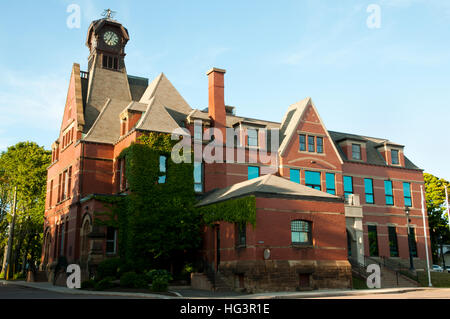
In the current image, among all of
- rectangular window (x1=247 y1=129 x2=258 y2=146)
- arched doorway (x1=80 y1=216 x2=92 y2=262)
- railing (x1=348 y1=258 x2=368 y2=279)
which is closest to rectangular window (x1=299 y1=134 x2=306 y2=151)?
rectangular window (x1=247 y1=129 x2=258 y2=146)

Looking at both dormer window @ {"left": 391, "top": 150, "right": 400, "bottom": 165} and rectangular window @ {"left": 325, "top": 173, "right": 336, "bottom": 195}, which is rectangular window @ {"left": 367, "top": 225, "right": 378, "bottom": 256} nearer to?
rectangular window @ {"left": 325, "top": 173, "right": 336, "bottom": 195}

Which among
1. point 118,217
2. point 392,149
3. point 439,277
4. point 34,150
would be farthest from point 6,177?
point 439,277

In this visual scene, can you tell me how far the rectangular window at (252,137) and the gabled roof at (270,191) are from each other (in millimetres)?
6584

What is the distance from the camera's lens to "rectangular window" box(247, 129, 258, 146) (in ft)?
123

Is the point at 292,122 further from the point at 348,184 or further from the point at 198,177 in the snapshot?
the point at 198,177

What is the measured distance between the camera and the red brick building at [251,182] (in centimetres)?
2745

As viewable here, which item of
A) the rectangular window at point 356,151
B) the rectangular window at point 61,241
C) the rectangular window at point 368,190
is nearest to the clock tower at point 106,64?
the rectangular window at point 61,241

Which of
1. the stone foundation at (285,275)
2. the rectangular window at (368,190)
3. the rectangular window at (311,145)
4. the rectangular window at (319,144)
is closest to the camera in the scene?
the stone foundation at (285,275)

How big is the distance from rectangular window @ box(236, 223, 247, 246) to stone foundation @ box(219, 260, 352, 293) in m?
1.21

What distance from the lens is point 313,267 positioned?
90.4 feet

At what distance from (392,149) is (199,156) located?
2158 cm

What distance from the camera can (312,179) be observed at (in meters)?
38.1

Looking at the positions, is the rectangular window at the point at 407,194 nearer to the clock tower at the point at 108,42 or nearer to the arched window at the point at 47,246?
the clock tower at the point at 108,42

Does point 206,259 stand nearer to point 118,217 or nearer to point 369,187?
point 118,217
